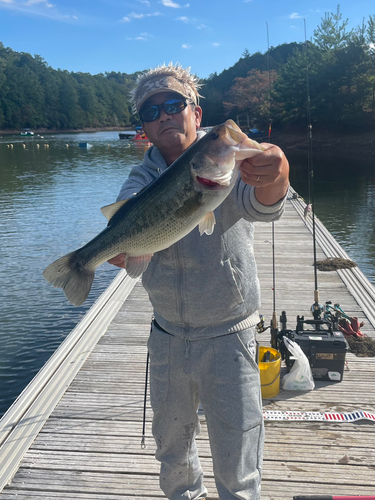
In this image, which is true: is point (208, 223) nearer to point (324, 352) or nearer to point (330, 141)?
point (324, 352)

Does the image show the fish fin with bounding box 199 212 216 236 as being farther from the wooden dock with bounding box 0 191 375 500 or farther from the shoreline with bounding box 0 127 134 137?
the shoreline with bounding box 0 127 134 137

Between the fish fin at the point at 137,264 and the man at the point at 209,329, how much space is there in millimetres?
131

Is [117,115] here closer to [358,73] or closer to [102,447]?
[358,73]

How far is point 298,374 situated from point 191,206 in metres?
3.04

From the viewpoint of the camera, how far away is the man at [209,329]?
7.40 feet

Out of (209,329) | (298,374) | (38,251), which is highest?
(209,329)

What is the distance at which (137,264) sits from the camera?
2.27 metres

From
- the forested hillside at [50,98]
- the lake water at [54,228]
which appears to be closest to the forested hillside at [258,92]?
the forested hillside at [50,98]

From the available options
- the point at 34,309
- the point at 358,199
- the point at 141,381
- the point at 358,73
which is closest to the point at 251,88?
the point at 358,73

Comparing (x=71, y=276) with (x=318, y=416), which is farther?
(x=318, y=416)

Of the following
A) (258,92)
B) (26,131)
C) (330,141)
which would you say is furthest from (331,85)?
(26,131)

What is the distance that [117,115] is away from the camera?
14525cm

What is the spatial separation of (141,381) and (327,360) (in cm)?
201

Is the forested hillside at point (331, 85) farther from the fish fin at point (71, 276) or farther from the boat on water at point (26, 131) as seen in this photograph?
the boat on water at point (26, 131)
